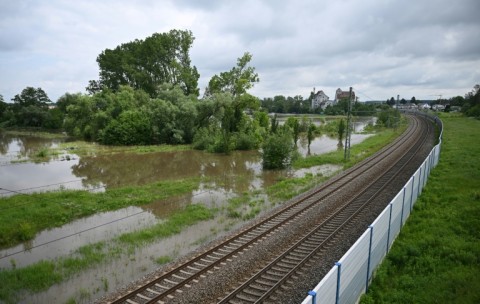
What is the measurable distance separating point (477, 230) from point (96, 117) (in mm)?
63589

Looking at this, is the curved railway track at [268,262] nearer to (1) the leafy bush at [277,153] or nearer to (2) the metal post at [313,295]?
(2) the metal post at [313,295]

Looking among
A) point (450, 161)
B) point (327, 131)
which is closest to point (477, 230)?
point (450, 161)

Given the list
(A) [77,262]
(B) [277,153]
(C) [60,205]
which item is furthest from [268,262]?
(B) [277,153]

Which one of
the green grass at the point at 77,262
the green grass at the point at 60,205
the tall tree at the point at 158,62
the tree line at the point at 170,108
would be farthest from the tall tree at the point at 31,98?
the green grass at the point at 77,262

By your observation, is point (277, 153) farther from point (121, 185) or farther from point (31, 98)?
point (31, 98)

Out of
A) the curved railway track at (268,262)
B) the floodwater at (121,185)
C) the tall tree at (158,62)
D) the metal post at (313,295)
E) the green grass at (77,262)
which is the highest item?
the tall tree at (158,62)

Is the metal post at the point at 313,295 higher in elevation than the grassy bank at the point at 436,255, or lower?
higher

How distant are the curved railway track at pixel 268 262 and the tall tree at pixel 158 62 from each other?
5536 cm

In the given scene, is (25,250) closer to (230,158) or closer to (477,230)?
(477,230)

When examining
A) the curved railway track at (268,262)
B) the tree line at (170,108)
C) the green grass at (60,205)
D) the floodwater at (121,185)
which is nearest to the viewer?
the curved railway track at (268,262)

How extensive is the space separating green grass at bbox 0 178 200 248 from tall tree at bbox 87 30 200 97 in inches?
1840

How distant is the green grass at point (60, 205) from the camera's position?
59.4 ft

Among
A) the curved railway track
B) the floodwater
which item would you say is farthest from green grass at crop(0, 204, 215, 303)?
the curved railway track

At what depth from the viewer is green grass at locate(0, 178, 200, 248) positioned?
18109 mm
